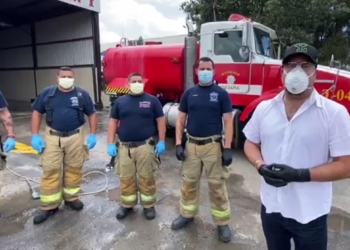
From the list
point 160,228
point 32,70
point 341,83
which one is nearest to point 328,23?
point 341,83

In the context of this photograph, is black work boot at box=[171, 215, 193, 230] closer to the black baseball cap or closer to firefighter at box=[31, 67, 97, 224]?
firefighter at box=[31, 67, 97, 224]

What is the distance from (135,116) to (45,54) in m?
12.6

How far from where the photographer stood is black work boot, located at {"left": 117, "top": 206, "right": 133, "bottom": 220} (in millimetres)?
3393

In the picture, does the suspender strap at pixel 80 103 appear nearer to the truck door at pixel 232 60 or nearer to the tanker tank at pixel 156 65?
the truck door at pixel 232 60

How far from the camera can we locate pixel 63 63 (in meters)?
13.4

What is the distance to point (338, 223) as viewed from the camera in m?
3.37

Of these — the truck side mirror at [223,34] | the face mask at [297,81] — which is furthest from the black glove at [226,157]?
the truck side mirror at [223,34]

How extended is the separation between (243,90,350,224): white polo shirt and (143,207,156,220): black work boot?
187 centimetres

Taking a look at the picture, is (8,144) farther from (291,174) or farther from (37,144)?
(291,174)

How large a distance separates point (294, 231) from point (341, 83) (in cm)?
400

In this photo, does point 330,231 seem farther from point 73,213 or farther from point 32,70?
point 32,70

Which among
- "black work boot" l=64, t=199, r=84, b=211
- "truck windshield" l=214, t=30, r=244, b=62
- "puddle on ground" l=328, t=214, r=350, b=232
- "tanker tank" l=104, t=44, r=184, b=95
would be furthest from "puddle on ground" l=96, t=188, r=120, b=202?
"truck windshield" l=214, t=30, r=244, b=62

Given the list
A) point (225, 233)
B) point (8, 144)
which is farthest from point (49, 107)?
point (225, 233)

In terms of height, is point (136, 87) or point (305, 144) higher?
point (136, 87)
